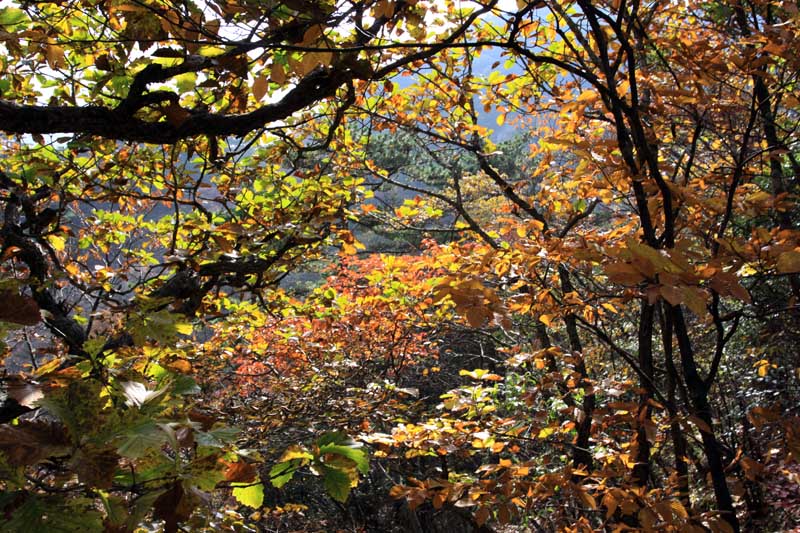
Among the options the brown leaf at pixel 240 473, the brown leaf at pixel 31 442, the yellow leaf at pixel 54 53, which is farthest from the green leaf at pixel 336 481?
the yellow leaf at pixel 54 53

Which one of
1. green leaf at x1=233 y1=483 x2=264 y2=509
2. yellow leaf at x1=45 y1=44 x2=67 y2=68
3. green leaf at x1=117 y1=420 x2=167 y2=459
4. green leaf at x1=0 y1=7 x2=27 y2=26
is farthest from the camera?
yellow leaf at x1=45 y1=44 x2=67 y2=68

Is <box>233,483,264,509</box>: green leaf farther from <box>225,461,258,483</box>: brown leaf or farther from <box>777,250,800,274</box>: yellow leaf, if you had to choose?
<box>777,250,800,274</box>: yellow leaf

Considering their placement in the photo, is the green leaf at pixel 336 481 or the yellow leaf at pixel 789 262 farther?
the yellow leaf at pixel 789 262

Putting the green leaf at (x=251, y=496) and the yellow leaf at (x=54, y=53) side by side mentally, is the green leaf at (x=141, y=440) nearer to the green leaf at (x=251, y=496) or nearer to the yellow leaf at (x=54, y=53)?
the green leaf at (x=251, y=496)

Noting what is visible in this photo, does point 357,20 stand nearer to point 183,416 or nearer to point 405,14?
point 405,14

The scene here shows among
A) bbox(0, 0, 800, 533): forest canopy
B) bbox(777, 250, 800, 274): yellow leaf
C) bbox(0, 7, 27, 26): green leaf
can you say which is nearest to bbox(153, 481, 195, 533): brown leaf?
bbox(0, 0, 800, 533): forest canopy

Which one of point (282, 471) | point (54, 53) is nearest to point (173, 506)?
point (282, 471)

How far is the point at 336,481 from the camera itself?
938 millimetres

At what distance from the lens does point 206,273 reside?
2.94 m

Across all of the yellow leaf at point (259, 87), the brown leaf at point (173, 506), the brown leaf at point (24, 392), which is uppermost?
the yellow leaf at point (259, 87)

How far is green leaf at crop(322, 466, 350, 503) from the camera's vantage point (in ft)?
3.06

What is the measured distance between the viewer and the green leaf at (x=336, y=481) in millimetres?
933

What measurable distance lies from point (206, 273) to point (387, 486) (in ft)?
23.4

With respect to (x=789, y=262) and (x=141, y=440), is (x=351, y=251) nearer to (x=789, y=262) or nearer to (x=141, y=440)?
(x=789, y=262)
